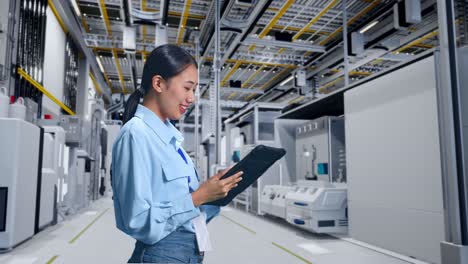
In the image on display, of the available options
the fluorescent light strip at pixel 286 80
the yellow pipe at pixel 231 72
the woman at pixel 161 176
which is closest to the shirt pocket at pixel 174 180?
the woman at pixel 161 176

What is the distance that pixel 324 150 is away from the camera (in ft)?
17.2

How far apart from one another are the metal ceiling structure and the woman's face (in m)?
6.30

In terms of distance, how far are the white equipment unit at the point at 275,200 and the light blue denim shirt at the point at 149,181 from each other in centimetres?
438

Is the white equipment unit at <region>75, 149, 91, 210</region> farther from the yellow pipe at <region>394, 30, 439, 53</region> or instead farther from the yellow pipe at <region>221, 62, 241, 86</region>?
the yellow pipe at <region>394, 30, 439, 53</region>

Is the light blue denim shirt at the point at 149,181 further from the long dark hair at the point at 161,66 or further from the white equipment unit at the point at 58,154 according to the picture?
the white equipment unit at the point at 58,154

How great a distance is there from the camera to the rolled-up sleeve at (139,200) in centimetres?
87

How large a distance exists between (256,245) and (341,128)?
2157mm

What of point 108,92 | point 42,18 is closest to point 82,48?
point 42,18

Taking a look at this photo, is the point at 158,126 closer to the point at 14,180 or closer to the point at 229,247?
the point at 229,247

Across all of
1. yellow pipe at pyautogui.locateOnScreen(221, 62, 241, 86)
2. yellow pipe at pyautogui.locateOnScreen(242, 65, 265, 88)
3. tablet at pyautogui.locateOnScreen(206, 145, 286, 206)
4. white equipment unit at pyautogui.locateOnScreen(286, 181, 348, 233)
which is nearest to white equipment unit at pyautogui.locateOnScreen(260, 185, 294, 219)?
white equipment unit at pyautogui.locateOnScreen(286, 181, 348, 233)

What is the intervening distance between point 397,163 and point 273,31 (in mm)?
7354

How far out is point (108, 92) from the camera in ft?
51.4

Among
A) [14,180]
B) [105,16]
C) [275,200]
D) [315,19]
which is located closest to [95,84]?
[105,16]

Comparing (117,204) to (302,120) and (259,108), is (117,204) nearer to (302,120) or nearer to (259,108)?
(302,120)
